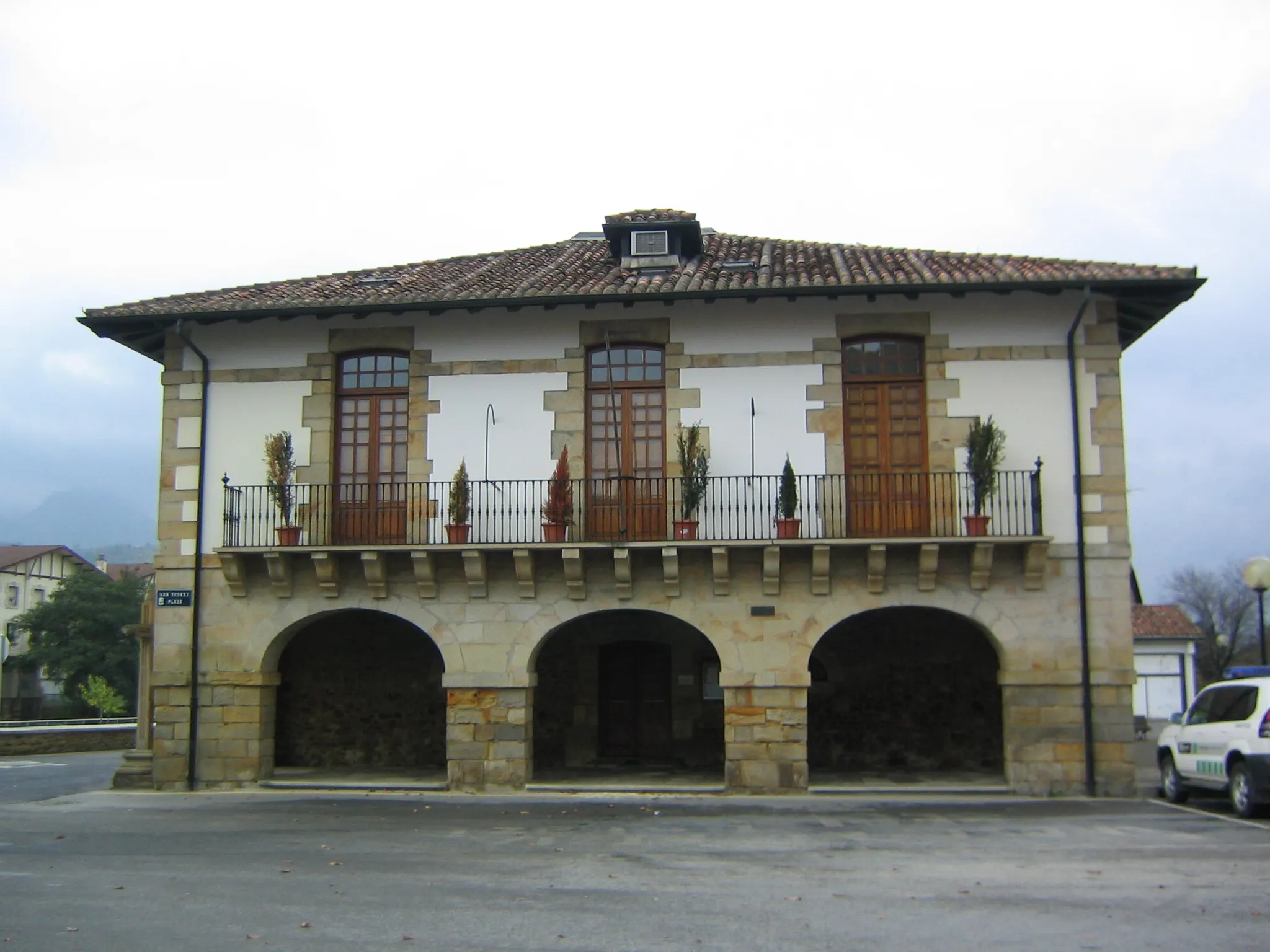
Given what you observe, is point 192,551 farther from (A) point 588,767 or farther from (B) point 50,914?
(B) point 50,914

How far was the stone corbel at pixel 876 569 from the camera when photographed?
50.4 feet

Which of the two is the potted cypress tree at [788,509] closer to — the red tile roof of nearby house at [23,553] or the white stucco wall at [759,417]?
the white stucco wall at [759,417]

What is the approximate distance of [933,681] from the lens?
58.9 feet

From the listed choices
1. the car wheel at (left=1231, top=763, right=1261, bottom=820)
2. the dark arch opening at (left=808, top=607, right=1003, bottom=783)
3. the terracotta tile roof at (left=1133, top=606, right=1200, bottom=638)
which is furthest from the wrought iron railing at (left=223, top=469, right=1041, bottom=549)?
the terracotta tile roof at (left=1133, top=606, right=1200, bottom=638)

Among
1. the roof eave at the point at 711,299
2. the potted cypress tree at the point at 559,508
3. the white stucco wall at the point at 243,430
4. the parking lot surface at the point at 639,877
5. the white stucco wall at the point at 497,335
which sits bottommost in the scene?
the parking lot surface at the point at 639,877

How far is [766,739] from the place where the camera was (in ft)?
51.8

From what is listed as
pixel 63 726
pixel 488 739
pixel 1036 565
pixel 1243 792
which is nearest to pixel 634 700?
pixel 488 739

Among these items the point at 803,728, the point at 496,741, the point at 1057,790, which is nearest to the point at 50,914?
the point at 496,741

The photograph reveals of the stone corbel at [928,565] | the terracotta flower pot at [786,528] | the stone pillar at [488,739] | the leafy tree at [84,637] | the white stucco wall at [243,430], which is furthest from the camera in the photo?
the leafy tree at [84,637]

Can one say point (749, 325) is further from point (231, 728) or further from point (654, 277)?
point (231, 728)

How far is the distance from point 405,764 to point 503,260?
789 centimetres

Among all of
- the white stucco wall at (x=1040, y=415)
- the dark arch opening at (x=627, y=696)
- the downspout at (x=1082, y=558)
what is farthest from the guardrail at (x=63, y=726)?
the downspout at (x=1082, y=558)

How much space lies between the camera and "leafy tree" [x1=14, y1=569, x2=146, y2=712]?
55188 mm

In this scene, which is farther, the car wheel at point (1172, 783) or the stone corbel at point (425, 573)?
the stone corbel at point (425, 573)
